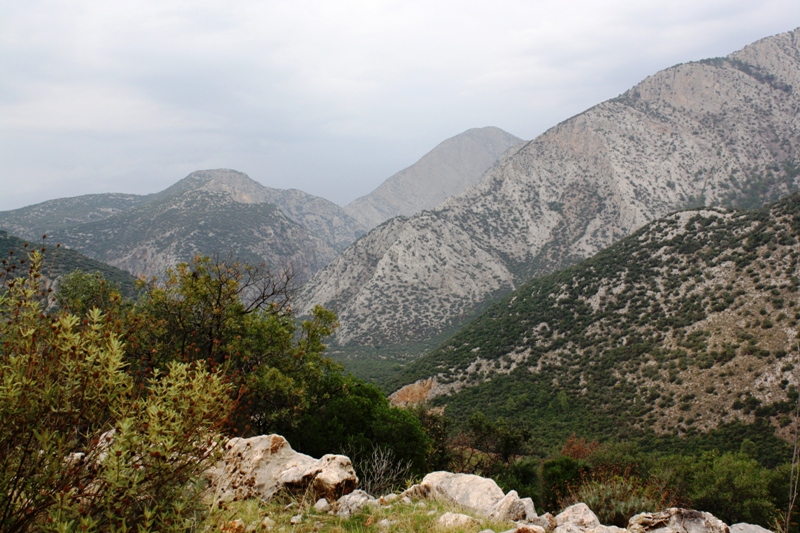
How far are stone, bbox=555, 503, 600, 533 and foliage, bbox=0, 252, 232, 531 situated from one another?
6405 millimetres

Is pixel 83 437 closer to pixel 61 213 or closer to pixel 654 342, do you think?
pixel 654 342

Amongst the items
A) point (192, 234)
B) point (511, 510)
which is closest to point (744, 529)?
point (511, 510)

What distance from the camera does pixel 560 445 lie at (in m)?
29.5

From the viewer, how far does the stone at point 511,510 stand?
337 inches

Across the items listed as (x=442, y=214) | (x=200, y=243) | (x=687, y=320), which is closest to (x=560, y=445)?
(x=687, y=320)

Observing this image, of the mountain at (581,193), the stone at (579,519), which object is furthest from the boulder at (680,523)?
the mountain at (581,193)

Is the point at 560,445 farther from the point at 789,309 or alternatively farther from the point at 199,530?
the point at 199,530

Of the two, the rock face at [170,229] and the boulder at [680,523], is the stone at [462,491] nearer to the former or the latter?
the boulder at [680,523]

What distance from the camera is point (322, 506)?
330 inches

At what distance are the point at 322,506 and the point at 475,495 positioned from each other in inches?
134

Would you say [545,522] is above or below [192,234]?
below

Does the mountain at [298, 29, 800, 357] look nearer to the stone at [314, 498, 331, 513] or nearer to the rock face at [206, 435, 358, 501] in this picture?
the rock face at [206, 435, 358, 501]

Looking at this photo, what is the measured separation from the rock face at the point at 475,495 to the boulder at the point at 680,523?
79.3 inches

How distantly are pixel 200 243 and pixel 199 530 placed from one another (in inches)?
4797
